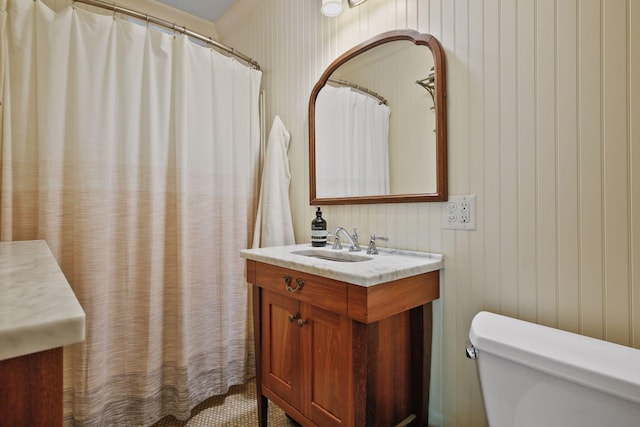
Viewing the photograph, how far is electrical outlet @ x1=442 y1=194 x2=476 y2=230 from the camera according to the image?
1201 mm

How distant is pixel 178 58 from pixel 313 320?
5.18ft

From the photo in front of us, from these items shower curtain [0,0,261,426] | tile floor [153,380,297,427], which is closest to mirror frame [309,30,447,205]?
shower curtain [0,0,261,426]

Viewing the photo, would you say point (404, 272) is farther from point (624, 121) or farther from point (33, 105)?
point (33, 105)

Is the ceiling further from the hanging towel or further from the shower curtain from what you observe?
the hanging towel

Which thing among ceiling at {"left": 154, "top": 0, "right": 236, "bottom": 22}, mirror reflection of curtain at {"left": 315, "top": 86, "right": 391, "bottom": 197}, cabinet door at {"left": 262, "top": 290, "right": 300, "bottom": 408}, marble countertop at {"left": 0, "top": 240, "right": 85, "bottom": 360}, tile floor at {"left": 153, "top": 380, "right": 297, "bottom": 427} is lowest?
tile floor at {"left": 153, "top": 380, "right": 297, "bottom": 427}

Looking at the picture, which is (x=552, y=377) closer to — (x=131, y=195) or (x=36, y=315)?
(x=36, y=315)

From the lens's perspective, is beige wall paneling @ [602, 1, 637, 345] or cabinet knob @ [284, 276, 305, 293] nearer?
beige wall paneling @ [602, 1, 637, 345]

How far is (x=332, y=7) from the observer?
5.20ft

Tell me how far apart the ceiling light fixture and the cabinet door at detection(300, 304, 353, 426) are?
1.44 m

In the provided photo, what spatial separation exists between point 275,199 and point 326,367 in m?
1.05

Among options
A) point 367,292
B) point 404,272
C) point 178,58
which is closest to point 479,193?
point 404,272

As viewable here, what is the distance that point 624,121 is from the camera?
90cm

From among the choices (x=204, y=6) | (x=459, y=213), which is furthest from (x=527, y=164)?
(x=204, y=6)

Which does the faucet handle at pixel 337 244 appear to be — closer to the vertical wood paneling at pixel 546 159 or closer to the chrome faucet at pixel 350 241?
the chrome faucet at pixel 350 241
